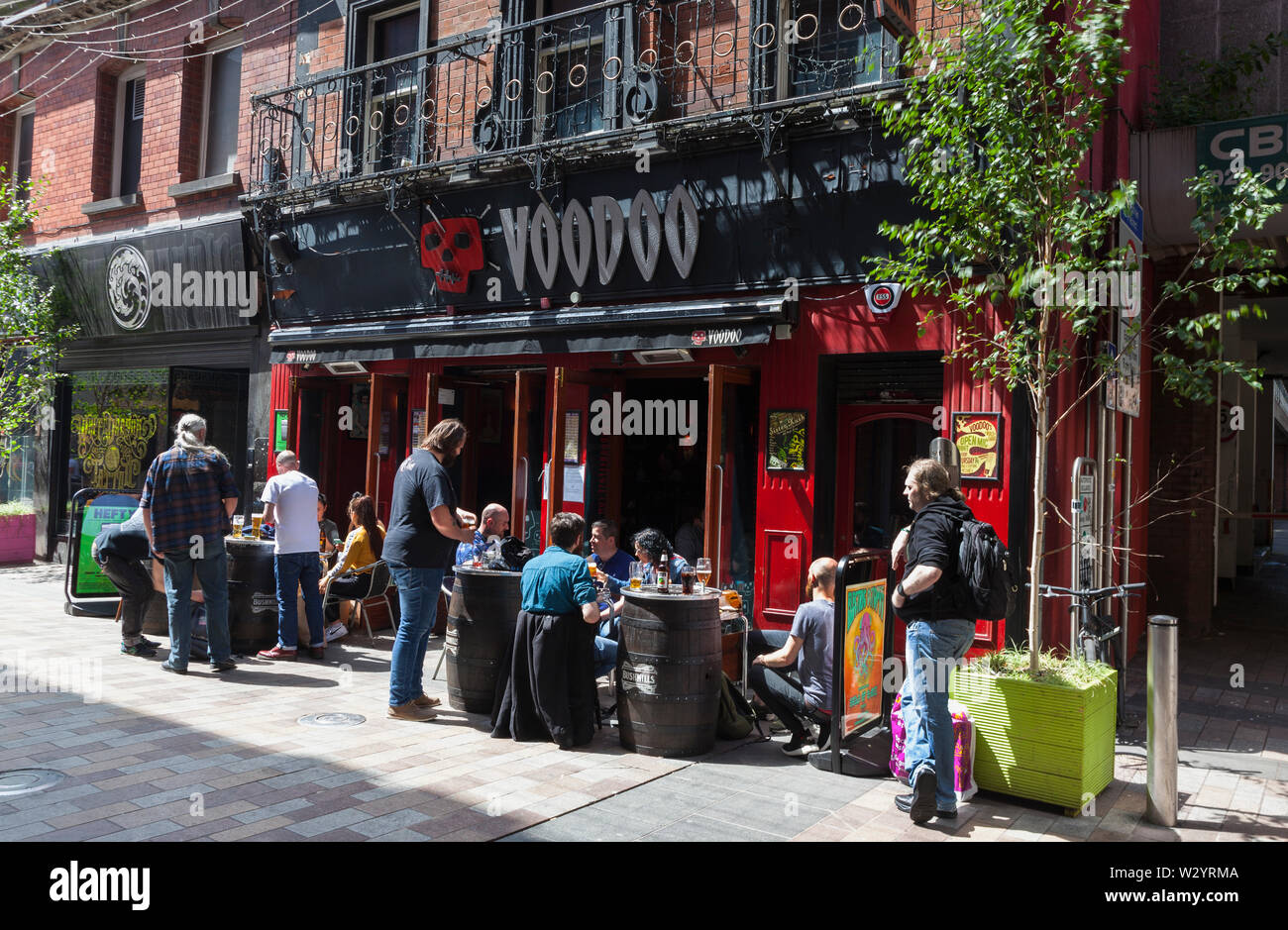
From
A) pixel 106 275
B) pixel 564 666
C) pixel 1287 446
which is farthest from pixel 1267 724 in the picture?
pixel 1287 446

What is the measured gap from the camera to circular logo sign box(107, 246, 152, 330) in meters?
13.5

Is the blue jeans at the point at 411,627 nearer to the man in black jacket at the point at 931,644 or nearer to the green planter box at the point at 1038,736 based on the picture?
the man in black jacket at the point at 931,644

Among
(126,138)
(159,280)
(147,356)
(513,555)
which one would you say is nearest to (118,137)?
(126,138)

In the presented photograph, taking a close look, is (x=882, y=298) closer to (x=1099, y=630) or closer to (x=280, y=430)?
(x=1099, y=630)

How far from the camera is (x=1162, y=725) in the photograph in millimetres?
4957

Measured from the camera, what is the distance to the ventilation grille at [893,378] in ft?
26.4

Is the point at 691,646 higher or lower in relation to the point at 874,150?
lower

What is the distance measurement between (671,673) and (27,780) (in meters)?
3.44

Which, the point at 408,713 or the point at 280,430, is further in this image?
the point at 280,430

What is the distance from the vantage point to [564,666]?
6.13m

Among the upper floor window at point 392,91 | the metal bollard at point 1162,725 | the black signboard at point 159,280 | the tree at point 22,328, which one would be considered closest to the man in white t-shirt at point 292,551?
the upper floor window at point 392,91

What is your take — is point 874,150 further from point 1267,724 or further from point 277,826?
point 277,826

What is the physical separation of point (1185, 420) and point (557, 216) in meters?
7.17
